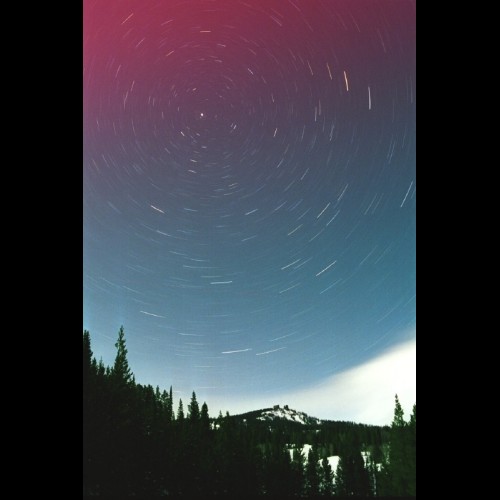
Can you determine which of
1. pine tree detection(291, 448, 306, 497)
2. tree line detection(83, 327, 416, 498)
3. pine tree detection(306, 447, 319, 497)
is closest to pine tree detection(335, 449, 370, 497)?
tree line detection(83, 327, 416, 498)

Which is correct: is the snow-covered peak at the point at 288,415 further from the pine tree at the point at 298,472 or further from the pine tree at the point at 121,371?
the pine tree at the point at 121,371

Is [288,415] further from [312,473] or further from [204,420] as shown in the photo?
[204,420]

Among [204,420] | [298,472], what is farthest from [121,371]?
[298,472]

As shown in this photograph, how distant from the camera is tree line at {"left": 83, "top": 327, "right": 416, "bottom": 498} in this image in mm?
12195

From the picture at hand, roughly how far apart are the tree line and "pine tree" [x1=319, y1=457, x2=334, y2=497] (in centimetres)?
3

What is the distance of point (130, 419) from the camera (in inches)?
620

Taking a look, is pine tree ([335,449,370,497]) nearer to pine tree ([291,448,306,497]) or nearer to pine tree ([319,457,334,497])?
pine tree ([319,457,334,497])

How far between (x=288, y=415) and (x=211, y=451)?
5.12m
